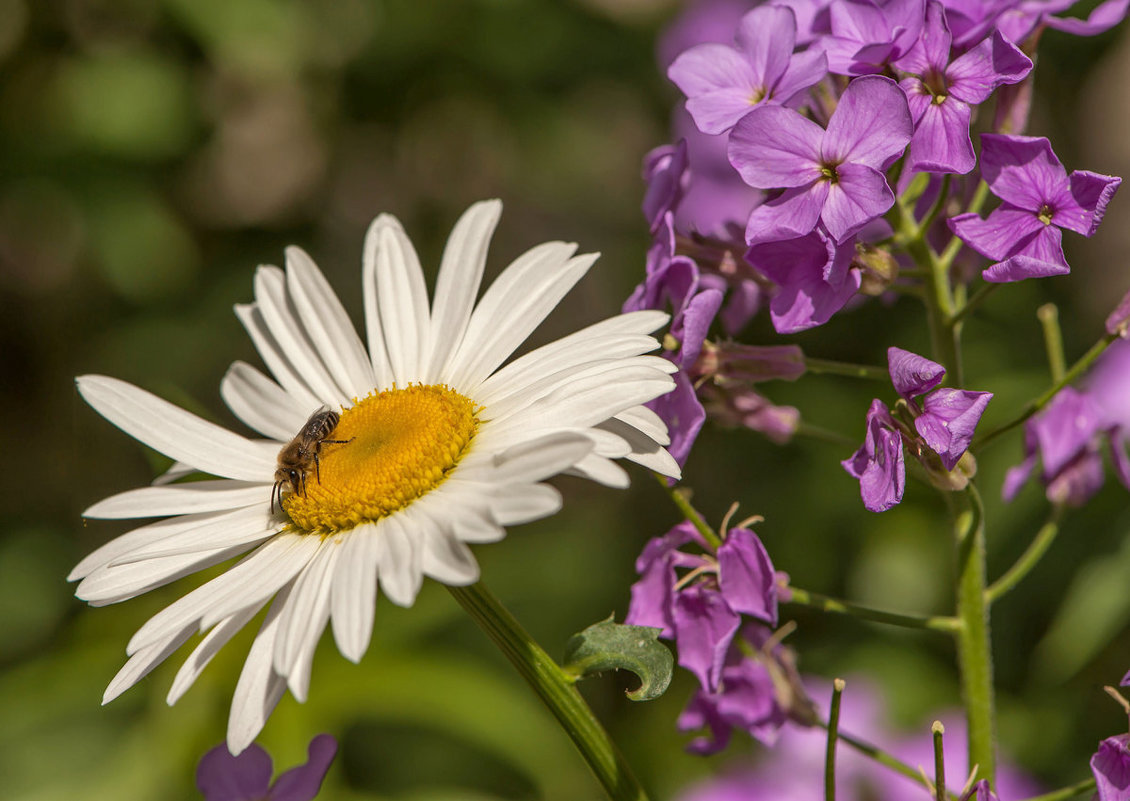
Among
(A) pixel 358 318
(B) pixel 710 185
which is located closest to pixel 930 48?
(B) pixel 710 185

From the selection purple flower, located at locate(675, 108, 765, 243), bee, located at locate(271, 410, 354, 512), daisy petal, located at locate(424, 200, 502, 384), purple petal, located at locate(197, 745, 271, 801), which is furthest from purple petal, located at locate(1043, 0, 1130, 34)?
purple flower, located at locate(675, 108, 765, 243)

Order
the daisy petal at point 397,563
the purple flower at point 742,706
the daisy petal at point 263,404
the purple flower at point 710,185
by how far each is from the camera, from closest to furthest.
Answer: the daisy petal at point 397,563 < the purple flower at point 742,706 < the daisy petal at point 263,404 < the purple flower at point 710,185

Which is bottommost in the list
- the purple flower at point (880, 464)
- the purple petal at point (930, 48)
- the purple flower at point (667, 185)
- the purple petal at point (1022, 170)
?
the purple flower at point (880, 464)

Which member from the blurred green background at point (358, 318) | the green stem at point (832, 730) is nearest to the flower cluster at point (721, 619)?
the green stem at point (832, 730)

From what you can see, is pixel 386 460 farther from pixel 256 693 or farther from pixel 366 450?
pixel 256 693

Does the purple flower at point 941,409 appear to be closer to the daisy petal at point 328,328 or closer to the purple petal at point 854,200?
the purple petal at point 854,200

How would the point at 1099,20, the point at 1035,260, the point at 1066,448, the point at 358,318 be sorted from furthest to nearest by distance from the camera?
the point at 358,318 → the point at 1066,448 → the point at 1099,20 → the point at 1035,260
